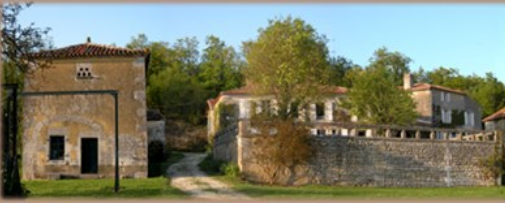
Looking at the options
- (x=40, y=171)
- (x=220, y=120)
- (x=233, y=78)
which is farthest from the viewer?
(x=233, y=78)

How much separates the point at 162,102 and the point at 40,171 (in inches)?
1160

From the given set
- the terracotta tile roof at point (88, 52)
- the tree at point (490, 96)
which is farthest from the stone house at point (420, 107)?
the terracotta tile roof at point (88, 52)

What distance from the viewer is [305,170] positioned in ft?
98.2

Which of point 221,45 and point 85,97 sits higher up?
point 221,45

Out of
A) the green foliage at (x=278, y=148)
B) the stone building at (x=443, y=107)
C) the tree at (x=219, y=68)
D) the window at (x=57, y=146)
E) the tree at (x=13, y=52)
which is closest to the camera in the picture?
the tree at (x=13, y=52)

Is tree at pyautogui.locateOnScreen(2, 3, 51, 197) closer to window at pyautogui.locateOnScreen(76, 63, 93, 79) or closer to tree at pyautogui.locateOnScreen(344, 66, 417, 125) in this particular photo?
window at pyautogui.locateOnScreen(76, 63, 93, 79)

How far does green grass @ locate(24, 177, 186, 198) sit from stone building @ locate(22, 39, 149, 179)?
4.86ft

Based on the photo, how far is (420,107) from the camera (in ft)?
182

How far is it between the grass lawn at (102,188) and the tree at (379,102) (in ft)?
70.1

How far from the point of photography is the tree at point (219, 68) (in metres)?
64.6

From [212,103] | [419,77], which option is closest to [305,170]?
[212,103]

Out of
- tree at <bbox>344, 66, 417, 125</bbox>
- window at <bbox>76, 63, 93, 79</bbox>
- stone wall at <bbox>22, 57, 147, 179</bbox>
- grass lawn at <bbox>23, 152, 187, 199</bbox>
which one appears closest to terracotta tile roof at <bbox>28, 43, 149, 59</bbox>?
stone wall at <bbox>22, 57, 147, 179</bbox>

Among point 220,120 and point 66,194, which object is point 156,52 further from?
point 66,194

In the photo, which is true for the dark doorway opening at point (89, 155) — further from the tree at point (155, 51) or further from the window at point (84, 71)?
the tree at point (155, 51)
